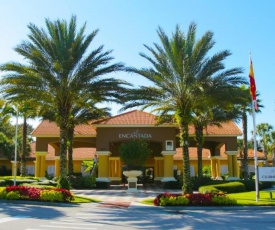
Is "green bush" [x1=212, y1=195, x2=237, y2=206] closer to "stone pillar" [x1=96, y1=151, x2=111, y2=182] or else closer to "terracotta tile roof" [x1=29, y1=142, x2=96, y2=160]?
"stone pillar" [x1=96, y1=151, x2=111, y2=182]

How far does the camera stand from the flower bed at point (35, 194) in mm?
18438

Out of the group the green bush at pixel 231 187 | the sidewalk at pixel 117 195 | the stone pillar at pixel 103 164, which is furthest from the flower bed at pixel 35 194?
the stone pillar at pixel 103 164

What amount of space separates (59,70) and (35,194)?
715 centimetres

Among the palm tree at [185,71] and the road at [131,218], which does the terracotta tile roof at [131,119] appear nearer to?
the palm tree at [185,71]

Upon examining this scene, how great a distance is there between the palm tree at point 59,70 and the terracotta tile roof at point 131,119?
8.34 m

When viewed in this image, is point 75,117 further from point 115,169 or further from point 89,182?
point 115,169

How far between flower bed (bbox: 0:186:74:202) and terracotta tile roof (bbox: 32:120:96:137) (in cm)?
1393

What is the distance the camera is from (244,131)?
110 feet

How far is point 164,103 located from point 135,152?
553cm

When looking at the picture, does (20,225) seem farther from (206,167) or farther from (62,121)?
(206,167)

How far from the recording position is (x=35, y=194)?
1864 cm

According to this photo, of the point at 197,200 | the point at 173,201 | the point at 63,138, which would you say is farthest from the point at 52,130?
the point at 197,200

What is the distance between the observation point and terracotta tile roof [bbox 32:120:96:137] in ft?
108

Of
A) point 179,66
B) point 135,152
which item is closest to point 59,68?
point 179,66
